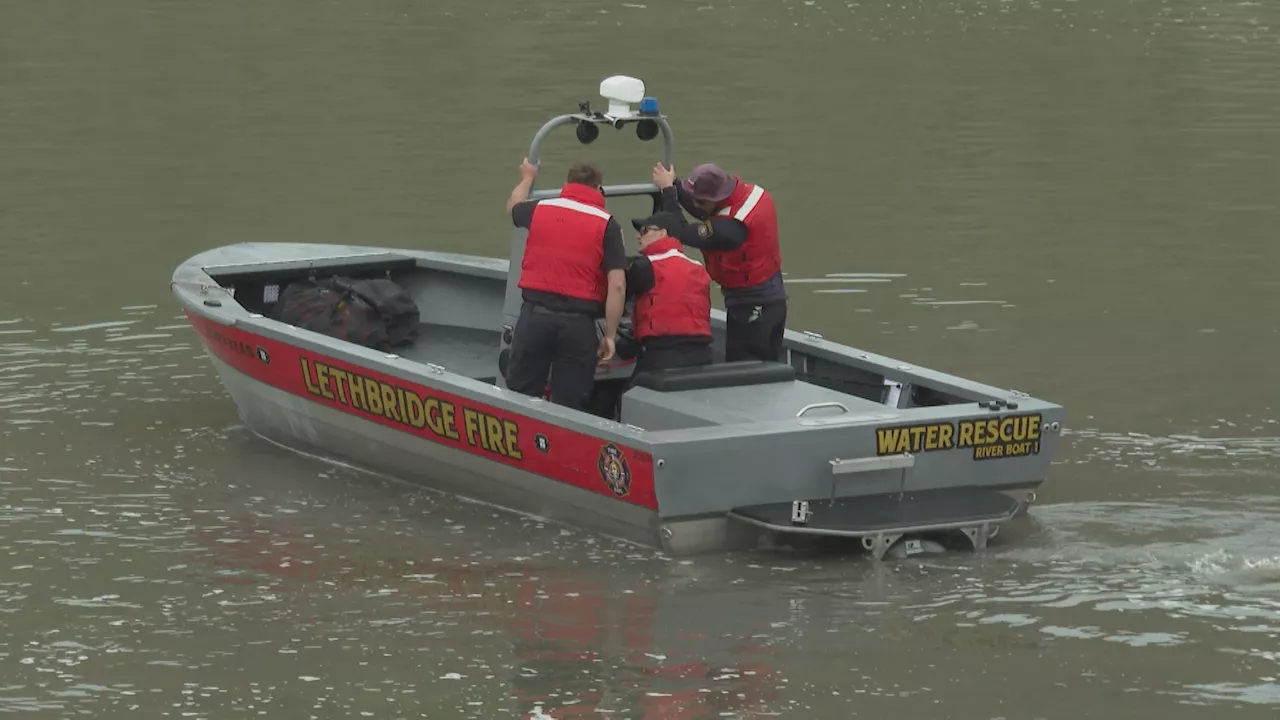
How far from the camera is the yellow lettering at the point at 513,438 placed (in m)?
10.5

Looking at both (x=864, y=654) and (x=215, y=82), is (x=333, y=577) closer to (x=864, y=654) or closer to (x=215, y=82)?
(x=864, y=654)

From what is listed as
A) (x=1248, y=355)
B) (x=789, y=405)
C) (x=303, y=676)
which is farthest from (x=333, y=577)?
(x=1248, y=355)

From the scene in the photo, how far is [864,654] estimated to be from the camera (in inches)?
→ 349

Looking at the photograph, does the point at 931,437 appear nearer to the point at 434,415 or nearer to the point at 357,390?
the point at 434,415

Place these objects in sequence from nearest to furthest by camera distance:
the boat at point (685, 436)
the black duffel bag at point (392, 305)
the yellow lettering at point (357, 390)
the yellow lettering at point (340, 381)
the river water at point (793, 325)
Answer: the river water at point (793, 325) → the boat at point (685, 436) → the yellow lettering at point (357, 390) → the yellow lettering at point (340, 381) → the black duffel bag at point (392, 305)

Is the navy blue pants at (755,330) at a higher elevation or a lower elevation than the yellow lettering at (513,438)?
higher

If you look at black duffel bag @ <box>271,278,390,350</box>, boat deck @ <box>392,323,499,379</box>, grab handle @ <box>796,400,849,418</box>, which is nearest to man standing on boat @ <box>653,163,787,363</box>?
grab handle @ <box>796,400,849,418</box>

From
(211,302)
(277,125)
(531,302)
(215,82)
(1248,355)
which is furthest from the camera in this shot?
(215,82)

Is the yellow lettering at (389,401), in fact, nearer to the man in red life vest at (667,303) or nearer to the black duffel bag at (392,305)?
the man in red life vest at (667,303)

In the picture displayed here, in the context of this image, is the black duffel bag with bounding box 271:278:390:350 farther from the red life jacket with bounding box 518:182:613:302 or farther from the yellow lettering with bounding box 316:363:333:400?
the red life jacket with bounding box 518:182:613:302

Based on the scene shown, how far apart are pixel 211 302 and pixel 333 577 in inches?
Answer: 117

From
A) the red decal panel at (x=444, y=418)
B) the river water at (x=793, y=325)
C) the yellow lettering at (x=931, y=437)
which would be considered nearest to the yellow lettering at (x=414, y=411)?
the red decal panel at (x=444, y=418)

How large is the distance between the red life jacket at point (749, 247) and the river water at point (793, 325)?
5.48ft

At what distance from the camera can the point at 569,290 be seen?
35.1 feet
